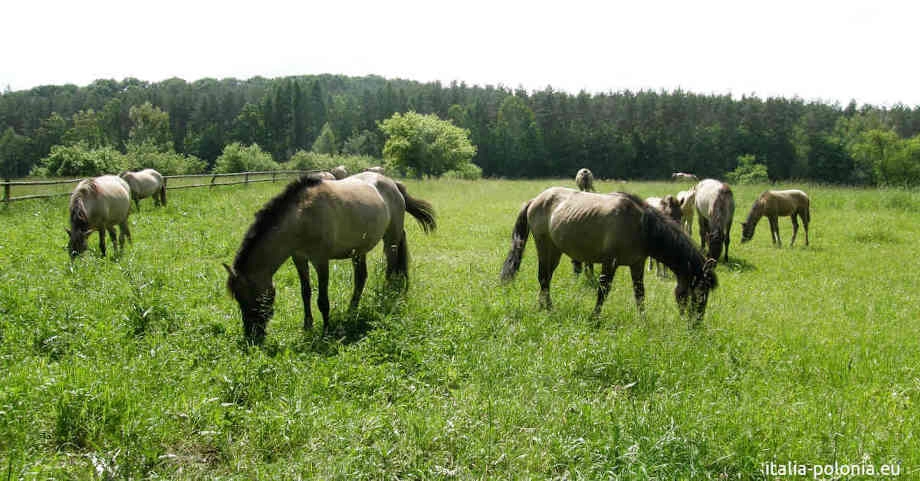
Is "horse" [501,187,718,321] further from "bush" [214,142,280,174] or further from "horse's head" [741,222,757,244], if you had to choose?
"bush" [214,142,280,174]

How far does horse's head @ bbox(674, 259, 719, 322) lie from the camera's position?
5512mm

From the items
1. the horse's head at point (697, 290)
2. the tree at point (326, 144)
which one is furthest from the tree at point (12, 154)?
the horse's head at point (697, 290)

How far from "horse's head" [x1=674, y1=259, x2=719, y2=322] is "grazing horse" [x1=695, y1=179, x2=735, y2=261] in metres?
4.69

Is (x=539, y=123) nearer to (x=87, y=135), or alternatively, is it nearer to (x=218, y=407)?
(x=87, y=135)

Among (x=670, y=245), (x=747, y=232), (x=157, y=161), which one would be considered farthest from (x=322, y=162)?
(x=670, y=245)

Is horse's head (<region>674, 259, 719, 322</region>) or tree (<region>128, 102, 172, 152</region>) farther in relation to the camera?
tree (<region>128, 102, 172, 152</region>)

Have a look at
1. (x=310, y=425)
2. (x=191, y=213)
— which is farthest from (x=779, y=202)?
(x=191, y=213)

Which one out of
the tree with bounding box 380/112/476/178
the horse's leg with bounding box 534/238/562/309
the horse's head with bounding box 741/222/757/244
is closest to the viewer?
the horse's leg with bounding box 534/238/562/309

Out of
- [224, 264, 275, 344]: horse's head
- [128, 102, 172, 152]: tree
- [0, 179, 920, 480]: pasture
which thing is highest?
[128, 102, 172, 152]: tree

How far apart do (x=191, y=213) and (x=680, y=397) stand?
50.5ft

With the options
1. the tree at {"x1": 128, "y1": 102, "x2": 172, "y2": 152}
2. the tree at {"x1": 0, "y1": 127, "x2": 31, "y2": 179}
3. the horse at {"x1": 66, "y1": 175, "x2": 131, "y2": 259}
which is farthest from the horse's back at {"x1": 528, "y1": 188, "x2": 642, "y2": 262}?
the tree at {"x1": 0, "y1": 127, "x2": 31, "y2": 179}

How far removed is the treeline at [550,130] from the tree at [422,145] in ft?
66.9

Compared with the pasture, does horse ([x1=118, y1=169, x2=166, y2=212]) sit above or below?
above

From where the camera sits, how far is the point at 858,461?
2984 millimetres
